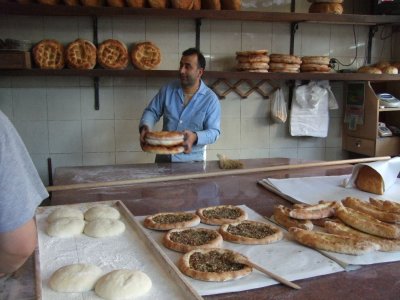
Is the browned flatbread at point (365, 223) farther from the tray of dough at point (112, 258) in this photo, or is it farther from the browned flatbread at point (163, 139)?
the browned flatbread at point (163, 139)

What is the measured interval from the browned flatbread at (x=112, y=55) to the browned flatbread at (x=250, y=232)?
7.10ft

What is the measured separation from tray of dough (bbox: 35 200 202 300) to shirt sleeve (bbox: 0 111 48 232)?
21cm

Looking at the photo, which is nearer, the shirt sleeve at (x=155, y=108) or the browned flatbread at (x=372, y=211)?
the browned flatbread at (x=372, y=211)

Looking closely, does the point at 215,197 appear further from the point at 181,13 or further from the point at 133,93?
the point at 133,93

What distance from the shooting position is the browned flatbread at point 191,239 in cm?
128

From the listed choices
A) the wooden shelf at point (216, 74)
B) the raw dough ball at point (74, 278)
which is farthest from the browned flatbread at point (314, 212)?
the wooden shelf at point (216, 74)

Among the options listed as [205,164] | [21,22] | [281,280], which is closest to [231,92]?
[205,164]

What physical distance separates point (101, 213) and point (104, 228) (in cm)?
14

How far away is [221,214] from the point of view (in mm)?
1610

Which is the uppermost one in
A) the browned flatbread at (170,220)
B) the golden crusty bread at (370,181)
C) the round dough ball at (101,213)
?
the golden crusty bread at (370,181)

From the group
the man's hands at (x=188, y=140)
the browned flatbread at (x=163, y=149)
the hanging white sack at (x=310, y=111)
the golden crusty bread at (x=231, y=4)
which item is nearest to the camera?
the browned flatbread at (x=163, y=149)

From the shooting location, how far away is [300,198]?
73.0 inches

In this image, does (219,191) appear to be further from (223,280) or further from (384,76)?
(384,76)

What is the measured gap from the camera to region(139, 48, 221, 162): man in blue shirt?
9.62 ft
